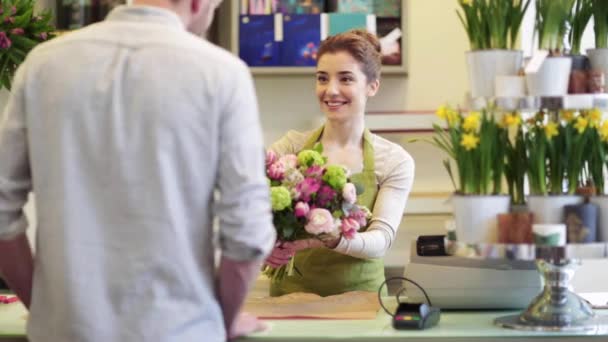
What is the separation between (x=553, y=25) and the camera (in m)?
2.32

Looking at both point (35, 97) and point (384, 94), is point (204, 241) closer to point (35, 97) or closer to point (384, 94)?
point (35, 97)


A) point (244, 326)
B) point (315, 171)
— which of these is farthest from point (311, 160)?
point (244, 326)

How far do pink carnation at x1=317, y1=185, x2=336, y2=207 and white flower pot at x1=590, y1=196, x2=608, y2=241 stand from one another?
66 cm

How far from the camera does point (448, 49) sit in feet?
15.8

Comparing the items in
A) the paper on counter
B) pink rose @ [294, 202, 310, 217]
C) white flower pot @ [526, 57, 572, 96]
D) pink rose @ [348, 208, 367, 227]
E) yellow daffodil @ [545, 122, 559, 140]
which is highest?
white flower pot @ [526, 57, 572, 96]

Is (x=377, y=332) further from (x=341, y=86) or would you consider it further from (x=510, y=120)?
(x=341, y=86)

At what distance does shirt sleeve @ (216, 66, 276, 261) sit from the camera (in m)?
1.80

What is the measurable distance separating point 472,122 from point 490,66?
0.14 meters

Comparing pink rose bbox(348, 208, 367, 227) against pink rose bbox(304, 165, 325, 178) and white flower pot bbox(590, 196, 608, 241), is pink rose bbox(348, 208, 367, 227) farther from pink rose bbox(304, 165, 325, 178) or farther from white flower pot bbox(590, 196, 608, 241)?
white flower pot bbox(590, 196, 608, 241)

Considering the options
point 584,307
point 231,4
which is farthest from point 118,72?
point 231,4

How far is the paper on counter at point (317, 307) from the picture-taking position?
250cm

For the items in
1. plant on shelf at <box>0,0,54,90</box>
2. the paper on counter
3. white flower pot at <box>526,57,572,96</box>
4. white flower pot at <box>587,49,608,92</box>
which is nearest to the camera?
white flower pot at <box>526,57,572,96</box>

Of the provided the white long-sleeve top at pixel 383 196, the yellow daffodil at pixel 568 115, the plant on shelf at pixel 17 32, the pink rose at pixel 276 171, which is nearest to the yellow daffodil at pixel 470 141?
the yellow daffodil at pixel 568 115

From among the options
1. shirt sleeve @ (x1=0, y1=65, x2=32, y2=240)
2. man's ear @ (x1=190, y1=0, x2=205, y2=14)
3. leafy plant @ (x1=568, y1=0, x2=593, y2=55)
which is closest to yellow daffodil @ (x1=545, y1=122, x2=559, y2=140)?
leafy plant @ (x1=568, y1=0, x2=593, y2=55)
